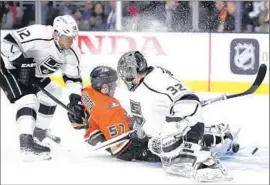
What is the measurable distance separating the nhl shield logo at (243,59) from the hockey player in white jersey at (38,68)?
77 centimetres

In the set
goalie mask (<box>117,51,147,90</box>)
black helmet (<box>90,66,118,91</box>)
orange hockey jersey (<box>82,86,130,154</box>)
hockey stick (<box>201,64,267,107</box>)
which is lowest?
orange hockey jersey (<box>82,86,130,154</box>)

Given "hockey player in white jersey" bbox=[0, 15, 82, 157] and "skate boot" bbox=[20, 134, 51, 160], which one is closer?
"hockey player in white jersey" bbox=[0, 15, 82, 157]

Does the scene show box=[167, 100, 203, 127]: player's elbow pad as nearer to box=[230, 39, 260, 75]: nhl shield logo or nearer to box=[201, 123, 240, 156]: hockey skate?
box=[201, 123, 240, 156]: hockey skate

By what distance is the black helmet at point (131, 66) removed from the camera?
355 cm

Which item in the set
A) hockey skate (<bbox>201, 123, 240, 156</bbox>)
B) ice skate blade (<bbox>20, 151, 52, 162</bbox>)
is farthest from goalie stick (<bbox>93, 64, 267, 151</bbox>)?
ice skate blade (<bbox>20, 151, 52, 162</bbox>)

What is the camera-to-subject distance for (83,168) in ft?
12.3

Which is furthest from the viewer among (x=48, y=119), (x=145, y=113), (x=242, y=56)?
(x=242, y=56)

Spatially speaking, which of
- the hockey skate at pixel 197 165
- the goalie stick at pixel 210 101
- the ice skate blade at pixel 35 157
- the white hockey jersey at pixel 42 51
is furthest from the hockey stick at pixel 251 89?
the ice skate blade at pixel 35 157

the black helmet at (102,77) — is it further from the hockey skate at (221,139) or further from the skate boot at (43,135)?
the hockey skate at (221,139)

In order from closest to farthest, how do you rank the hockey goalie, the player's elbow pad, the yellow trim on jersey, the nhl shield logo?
the player's elbow pad → the hockey goalie → the yellow trim on jersey → the nhl shield logo

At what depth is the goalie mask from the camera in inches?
140

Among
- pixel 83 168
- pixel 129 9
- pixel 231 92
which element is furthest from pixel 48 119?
pixel 231 92

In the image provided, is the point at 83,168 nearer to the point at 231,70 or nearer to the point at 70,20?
the point at 70,20

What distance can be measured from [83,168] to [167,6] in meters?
0.72
